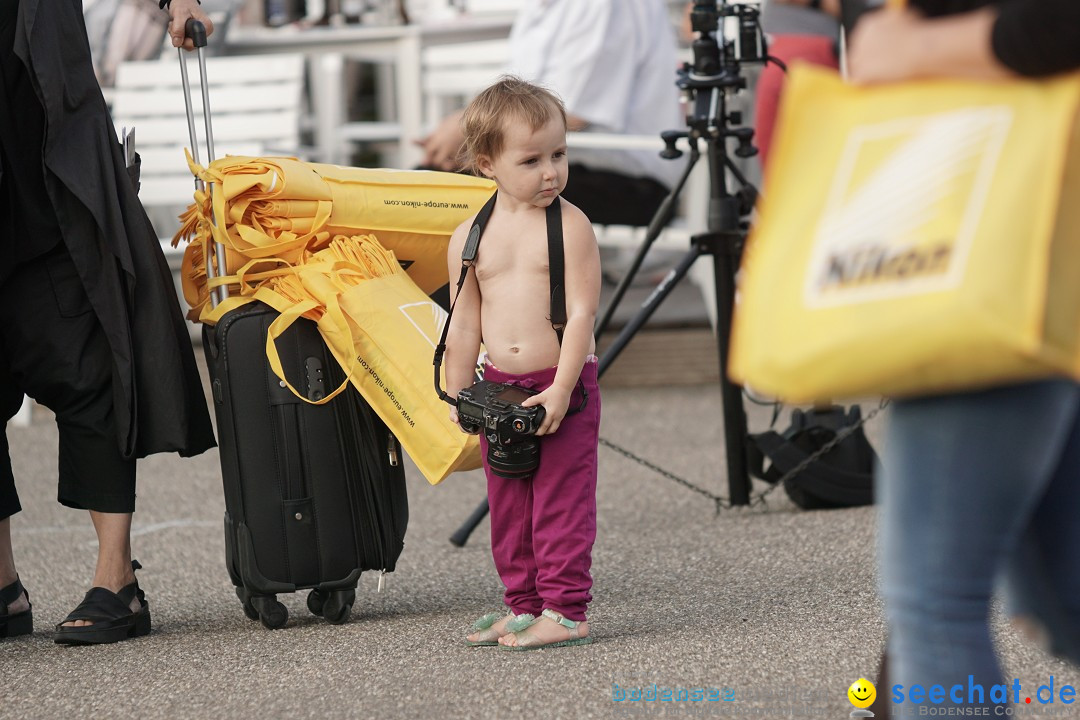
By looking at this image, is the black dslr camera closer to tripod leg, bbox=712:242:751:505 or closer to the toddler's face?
the toddler's face

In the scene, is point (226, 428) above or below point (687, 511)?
above

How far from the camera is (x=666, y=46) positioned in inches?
243

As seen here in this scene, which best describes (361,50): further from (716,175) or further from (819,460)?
(819,460)

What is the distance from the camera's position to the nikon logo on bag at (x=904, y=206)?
1376 millimetres

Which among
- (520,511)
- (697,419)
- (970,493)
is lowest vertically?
(697,419)

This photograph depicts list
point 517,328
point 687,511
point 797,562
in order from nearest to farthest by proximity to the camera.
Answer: point 517,328 → point 797,562 → point 687,511

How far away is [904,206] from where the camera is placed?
4.64 ft

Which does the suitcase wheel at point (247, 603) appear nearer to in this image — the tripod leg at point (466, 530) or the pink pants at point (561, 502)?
the pink pants at point (561, 502)

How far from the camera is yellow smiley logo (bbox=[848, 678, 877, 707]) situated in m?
2.26

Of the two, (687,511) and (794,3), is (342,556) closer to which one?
(687,511)

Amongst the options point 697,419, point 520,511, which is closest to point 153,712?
point 520,511

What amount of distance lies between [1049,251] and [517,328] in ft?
4.76

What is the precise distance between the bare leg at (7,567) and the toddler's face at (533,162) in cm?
141

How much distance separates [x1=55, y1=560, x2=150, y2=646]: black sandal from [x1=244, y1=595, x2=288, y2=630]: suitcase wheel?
262 millimetres
